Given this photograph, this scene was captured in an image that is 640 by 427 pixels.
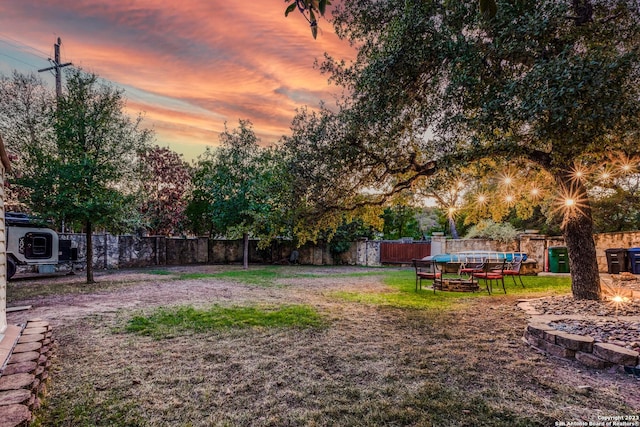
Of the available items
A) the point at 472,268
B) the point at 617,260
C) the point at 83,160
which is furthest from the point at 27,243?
the point at 617,260

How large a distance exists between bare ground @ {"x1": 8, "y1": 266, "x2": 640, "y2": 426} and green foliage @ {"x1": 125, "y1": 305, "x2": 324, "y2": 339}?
0.31m

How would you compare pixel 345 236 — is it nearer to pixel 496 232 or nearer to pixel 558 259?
pixel 496 232

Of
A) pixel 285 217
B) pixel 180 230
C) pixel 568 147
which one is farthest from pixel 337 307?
pixel 180 230

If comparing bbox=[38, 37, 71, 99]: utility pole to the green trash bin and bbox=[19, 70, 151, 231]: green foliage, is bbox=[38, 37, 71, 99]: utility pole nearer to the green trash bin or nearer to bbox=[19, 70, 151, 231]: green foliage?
bbox=[19, 70, 151, 231]: green foliage

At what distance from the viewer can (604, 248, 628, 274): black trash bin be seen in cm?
1058

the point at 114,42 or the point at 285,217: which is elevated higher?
the point at 114,42

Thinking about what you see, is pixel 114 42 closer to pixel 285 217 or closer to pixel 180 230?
pixel 285 217

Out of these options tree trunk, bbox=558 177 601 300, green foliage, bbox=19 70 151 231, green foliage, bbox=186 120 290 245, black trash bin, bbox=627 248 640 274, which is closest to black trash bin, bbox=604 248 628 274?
black trash bin, bbox=627 248 640 274

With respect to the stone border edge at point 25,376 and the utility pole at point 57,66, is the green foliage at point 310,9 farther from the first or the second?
the utility pole at point 57,66

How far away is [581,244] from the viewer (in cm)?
624

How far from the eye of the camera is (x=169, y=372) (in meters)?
3.32

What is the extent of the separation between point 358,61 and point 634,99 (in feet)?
16.8

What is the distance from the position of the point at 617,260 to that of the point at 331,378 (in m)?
12.3

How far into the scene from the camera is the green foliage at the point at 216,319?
16.5ft
